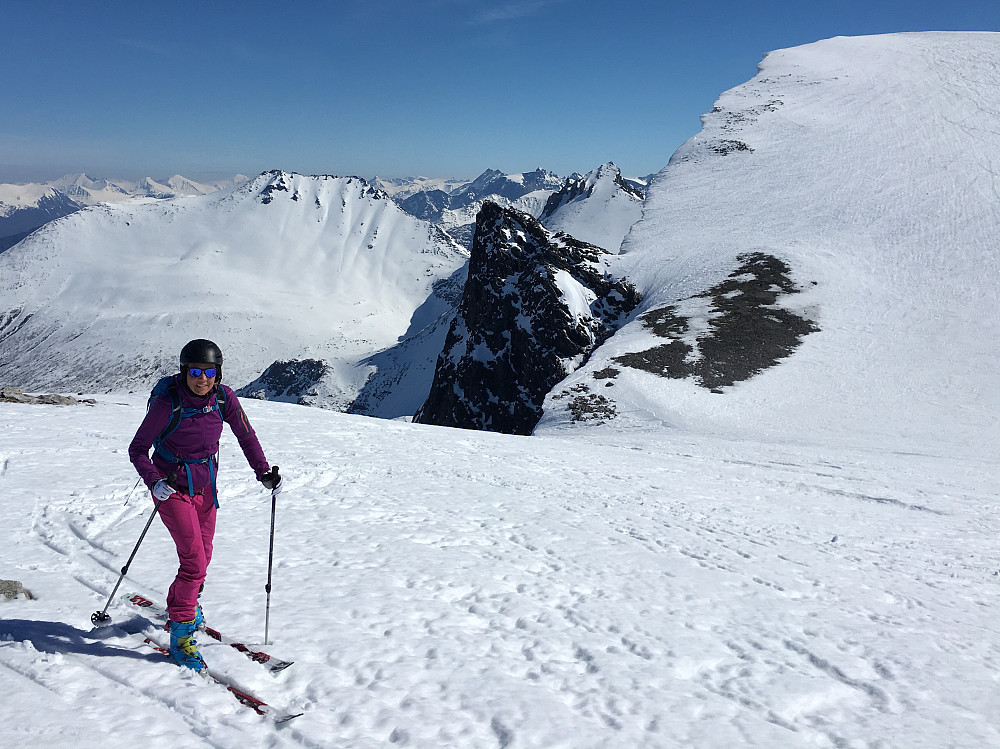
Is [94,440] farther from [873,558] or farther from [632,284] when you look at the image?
[632,284]

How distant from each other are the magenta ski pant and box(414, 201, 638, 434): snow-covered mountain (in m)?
54.5

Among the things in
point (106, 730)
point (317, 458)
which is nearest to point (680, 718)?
point (106, 730)

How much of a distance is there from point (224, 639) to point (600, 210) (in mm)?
158272

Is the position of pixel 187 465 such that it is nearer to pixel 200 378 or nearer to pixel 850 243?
pixel 200 378

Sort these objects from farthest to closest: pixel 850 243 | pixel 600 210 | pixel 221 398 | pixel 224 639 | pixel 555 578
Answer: pixel 600 210 → pixel 850 243 → pixel 555 578 → pixel 221 398 → pixel 224 639

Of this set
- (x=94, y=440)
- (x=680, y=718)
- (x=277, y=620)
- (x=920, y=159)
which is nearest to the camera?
(x=680, y=718)

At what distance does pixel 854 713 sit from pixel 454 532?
7.10m

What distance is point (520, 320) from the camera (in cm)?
6900

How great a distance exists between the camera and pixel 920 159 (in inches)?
2827

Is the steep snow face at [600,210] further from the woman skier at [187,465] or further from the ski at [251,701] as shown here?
the ski at [251,701]

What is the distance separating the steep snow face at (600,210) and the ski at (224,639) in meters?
120

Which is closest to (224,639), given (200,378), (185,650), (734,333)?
(185,650)

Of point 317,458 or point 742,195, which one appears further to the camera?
point 742,195

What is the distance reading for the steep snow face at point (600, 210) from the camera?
136m
